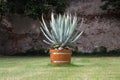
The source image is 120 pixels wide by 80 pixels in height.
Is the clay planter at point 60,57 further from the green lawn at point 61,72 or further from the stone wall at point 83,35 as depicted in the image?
the stone wall at point 83,35

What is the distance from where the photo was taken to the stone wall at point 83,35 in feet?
91.1

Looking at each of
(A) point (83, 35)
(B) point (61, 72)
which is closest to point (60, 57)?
(B) point (61, 72)

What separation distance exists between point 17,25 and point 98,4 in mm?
6131

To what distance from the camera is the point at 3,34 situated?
2786cm

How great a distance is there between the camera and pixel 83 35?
28.0 metres

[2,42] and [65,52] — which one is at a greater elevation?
[65,52]

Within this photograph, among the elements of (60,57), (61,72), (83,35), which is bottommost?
(83,35)

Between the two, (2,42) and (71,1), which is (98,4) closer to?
(71,1)

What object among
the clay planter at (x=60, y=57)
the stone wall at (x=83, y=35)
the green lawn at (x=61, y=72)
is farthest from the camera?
the stone wall at (x=83, y=35)

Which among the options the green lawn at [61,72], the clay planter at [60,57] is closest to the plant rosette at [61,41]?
the clay planter at [60,57]

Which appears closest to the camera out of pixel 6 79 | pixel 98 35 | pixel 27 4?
pixel 6 79

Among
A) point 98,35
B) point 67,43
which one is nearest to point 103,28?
point 98,35

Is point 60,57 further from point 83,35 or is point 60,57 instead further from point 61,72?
point 83,35

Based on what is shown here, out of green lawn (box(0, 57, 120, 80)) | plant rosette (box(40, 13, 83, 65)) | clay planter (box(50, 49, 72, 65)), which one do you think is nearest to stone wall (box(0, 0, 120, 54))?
plant rosette (box(40, 13, 83, 65))
